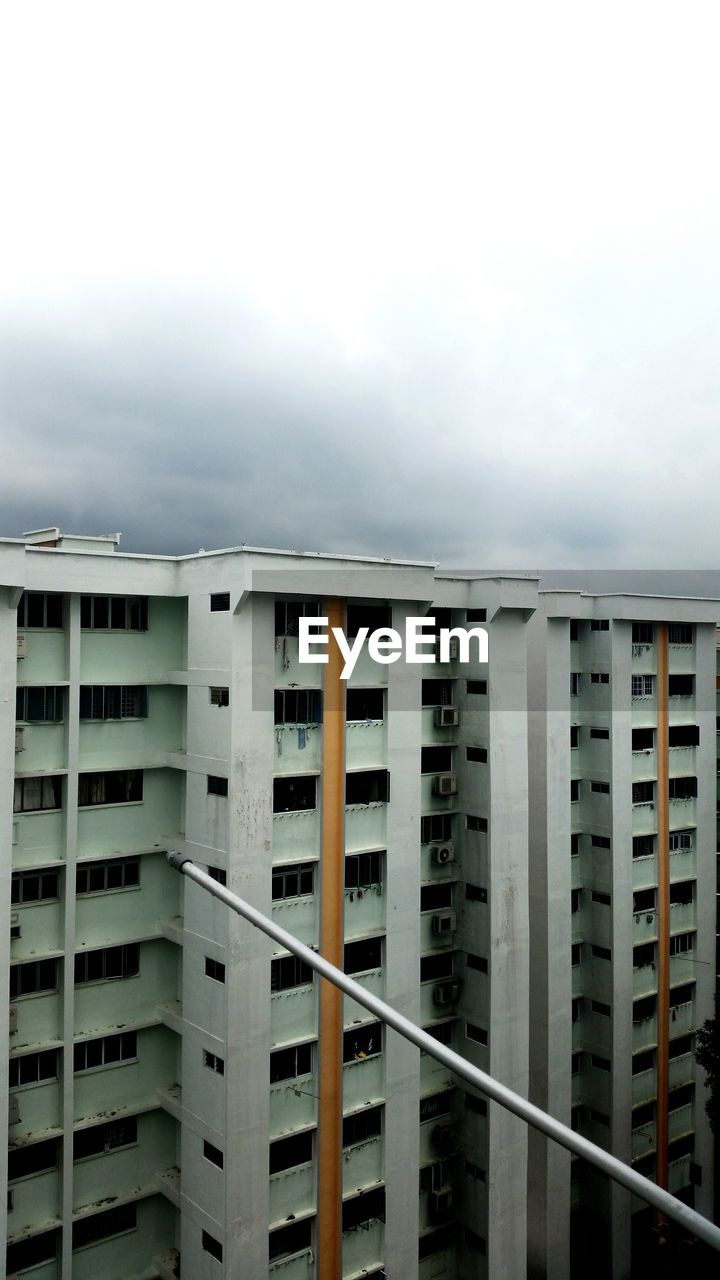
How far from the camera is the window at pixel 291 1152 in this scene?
53.3 feet

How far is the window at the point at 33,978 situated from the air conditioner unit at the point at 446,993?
882cm

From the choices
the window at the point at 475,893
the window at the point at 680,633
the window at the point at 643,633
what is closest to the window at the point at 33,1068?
the window at the point at 475,893

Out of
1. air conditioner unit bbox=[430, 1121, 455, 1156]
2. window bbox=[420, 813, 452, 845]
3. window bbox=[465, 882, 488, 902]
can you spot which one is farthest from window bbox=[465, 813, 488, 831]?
air conditioner unit bbox=[430, 1121, 455, 1156]

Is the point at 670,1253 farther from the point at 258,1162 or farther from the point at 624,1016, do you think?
the point at 258,1162

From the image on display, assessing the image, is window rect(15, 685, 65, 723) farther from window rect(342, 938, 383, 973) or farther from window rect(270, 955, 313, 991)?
window rect(342, 938, 383, 973)

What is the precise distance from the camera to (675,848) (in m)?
25.1

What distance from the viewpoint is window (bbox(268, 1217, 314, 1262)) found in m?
16.3

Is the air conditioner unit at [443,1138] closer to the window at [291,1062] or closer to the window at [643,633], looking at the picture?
the window at [291,1062]

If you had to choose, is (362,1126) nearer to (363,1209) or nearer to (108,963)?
(363,1209)

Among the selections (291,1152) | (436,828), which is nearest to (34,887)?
(291,1152)

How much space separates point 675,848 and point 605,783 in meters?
3.71

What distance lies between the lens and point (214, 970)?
1588 cm

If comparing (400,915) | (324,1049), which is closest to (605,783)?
(400,915)

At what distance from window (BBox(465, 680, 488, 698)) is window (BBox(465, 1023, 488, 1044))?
782 centimetres
